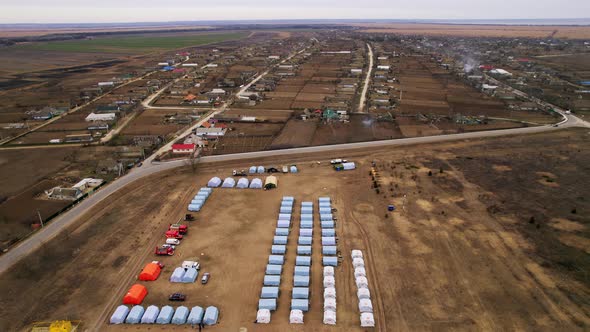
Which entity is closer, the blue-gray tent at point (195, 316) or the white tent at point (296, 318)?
the white tent at point (296, 318)

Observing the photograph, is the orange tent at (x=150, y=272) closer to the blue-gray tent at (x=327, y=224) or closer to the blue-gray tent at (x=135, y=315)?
the blue-gray tent at (x=135, y=315)

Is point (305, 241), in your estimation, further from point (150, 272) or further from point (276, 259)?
point (150, 272)

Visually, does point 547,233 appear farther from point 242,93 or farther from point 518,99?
point 242,93

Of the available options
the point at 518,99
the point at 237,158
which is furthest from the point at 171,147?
the point at 518,99

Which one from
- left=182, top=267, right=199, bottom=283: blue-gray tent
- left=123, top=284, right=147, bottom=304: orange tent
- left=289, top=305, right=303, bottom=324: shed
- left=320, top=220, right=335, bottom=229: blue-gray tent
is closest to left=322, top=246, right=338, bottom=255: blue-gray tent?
left=320, top=220, right=335, bottom=229: blue-gray tent

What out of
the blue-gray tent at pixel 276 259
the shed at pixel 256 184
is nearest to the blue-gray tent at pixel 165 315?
the blue-gray tent at pixel 276 259

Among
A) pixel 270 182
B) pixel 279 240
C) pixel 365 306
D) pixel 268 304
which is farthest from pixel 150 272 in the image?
pixel 270 182
